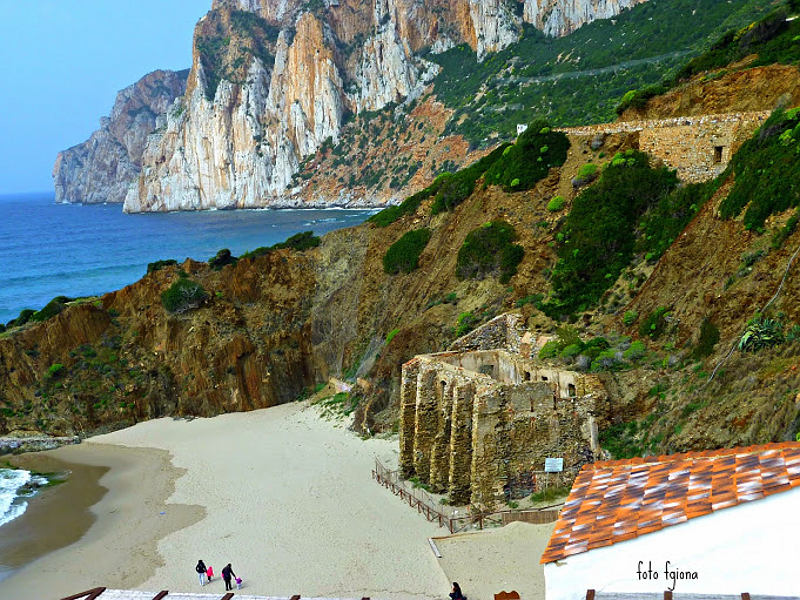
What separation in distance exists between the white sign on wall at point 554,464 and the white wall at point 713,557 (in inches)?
455

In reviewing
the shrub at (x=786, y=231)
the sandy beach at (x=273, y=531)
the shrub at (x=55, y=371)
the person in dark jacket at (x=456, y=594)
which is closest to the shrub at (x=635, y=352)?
the shrub at (x=786, y=231)

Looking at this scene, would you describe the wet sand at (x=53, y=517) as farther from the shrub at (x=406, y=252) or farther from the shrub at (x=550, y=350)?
the shrub at (x=406, y=252)

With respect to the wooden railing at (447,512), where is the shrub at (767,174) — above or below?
above

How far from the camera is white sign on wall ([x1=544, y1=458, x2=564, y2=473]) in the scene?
2059 cm

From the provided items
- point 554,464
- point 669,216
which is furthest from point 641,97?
point 554,464

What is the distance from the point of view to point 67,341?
141ft

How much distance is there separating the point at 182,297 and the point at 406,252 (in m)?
13.5

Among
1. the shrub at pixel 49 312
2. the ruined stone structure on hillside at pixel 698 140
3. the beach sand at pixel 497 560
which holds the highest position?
the ruined stone structure on hillside at pixel 698 140

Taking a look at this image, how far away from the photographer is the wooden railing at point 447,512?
64.9 feet

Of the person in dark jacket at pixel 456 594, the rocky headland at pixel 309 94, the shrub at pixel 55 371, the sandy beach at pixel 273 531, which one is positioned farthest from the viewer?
the rocky headland at pixel 309 94

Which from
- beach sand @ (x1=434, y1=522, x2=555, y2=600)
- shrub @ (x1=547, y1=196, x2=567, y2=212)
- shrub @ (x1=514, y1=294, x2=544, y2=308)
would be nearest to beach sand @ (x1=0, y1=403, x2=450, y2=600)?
beach sand @ (x1=434, y1=522, x2=555, y2=600)

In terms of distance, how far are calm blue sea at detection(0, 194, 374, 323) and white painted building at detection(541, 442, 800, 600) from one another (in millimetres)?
66975

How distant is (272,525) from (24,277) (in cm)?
7833

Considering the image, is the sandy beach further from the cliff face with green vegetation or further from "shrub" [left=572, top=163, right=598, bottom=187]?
"shrub" [left=572, top=163, right=598, bottom=187]
